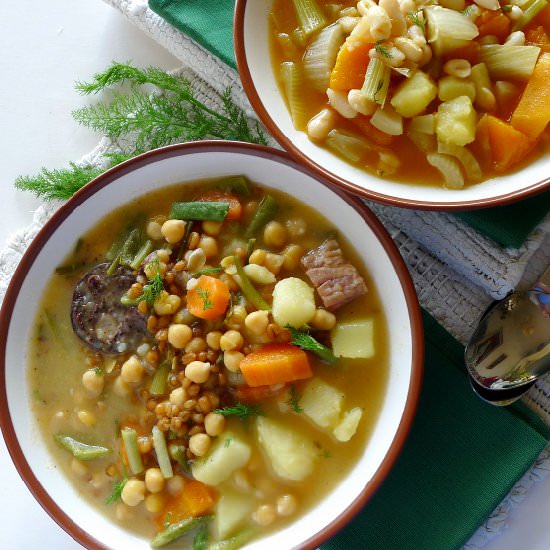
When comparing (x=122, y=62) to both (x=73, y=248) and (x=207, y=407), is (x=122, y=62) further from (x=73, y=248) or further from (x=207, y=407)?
(x=207, y=407)

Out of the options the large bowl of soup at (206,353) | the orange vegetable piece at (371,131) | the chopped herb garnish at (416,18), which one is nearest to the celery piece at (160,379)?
the large bowl of soup at (206,353)

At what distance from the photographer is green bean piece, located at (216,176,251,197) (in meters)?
3.45

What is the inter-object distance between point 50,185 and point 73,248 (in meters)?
0.43

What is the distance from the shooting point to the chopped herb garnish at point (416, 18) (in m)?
2.99

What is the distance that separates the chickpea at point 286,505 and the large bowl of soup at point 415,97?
1473mm

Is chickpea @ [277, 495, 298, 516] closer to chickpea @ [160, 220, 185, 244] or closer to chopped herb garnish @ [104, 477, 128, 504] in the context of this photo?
chopped herb garnish @ [104, 477, 128, 504]

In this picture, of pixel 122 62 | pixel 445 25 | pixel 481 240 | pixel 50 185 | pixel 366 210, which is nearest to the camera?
pixel 445 25

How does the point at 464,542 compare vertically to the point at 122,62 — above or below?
below

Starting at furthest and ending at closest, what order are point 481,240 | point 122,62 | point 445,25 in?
point 122,62
point 481,240
point 445,25

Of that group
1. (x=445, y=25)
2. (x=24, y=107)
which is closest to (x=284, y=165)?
(x=445, y=25)

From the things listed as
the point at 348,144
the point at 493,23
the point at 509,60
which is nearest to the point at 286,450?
the point at 348,144

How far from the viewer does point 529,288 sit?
3504 millimetres

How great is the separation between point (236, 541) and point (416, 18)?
253cm

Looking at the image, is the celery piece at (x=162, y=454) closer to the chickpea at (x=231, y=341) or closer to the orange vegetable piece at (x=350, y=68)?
the chickpea at (x=231, y=341)
